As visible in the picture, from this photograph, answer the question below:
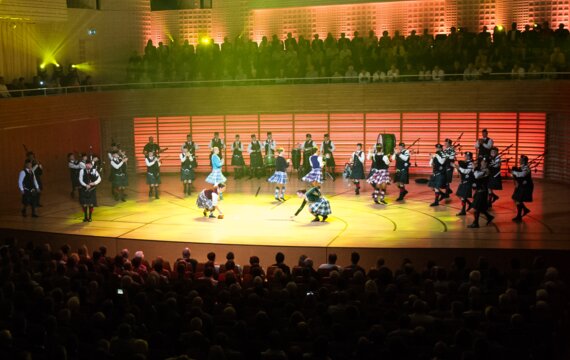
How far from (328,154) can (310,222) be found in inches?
261

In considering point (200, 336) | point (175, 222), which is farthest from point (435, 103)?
point (200, 336)

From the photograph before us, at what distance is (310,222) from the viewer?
21250 mm

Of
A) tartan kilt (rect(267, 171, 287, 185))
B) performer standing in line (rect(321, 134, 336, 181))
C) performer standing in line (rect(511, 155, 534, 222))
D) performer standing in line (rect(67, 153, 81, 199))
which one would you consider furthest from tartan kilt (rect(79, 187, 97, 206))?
performer standing in line (rect(511, 155, 534, 222))

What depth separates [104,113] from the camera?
29578mm

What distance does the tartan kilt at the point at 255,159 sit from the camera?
2856 cm

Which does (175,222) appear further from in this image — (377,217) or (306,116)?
(306,116)

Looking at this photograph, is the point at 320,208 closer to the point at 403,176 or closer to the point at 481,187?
the point at 403,176

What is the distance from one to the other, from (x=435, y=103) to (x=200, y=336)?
65.2 feet

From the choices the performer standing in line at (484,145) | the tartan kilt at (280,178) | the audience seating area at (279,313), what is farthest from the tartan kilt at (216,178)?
the audience seating area at (279,313)

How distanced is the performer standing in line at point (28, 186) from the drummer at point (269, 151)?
353 inches

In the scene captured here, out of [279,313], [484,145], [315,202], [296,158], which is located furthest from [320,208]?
[279,313]

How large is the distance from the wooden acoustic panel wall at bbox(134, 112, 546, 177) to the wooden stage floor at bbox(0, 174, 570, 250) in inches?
95.2

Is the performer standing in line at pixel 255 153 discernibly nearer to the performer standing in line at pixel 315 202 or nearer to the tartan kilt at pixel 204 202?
the tartan kilt at pixel 204 202

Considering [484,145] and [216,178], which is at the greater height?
[484,145]
